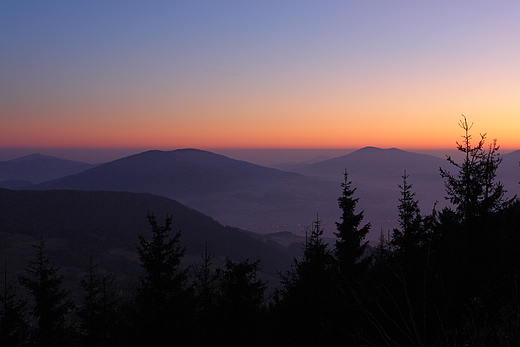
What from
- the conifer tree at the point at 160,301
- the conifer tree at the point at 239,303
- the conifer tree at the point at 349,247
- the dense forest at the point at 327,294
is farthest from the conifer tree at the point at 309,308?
the conifer tree at the point at 349,247

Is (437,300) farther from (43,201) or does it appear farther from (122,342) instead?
(43,201)

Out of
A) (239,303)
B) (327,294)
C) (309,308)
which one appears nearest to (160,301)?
(239,303)

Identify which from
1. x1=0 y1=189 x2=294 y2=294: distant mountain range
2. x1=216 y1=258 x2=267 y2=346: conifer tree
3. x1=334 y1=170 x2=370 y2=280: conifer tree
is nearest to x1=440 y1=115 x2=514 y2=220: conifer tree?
x1=334 y1=170 x2=370 y2=280: conifer tree

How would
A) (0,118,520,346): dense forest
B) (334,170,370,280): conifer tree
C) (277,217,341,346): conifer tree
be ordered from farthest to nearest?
(334,170,370,280): conifer tree
(277,217,341,346): conifer tree
(0,118,520,346): dense forest

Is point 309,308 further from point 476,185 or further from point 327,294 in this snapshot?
point 476,185

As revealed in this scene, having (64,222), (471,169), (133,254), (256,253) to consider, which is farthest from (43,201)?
(471,169)

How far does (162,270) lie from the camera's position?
15.5 metres

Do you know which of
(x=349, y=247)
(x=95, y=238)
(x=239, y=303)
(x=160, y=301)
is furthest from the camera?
(x=95, y=238)

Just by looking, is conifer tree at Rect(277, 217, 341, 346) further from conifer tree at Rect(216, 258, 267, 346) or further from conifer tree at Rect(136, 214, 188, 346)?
conifer tree at Rect(136, 214, 188, 346)

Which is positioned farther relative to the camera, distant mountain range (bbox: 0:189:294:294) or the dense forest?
distant mountain range (bbox: 0:189:294:294)

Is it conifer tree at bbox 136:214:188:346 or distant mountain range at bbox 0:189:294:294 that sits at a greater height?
conifer tree at bbox 136:214:188:346

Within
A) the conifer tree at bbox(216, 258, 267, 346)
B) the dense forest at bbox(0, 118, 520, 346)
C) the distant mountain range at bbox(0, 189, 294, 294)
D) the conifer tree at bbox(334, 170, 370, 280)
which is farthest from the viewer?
the distant mountain range at bbox(0, 189, 294, 294)

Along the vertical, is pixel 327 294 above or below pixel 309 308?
above

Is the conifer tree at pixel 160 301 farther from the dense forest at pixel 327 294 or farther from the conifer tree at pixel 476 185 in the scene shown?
the conifer tree at pixel 476 185
